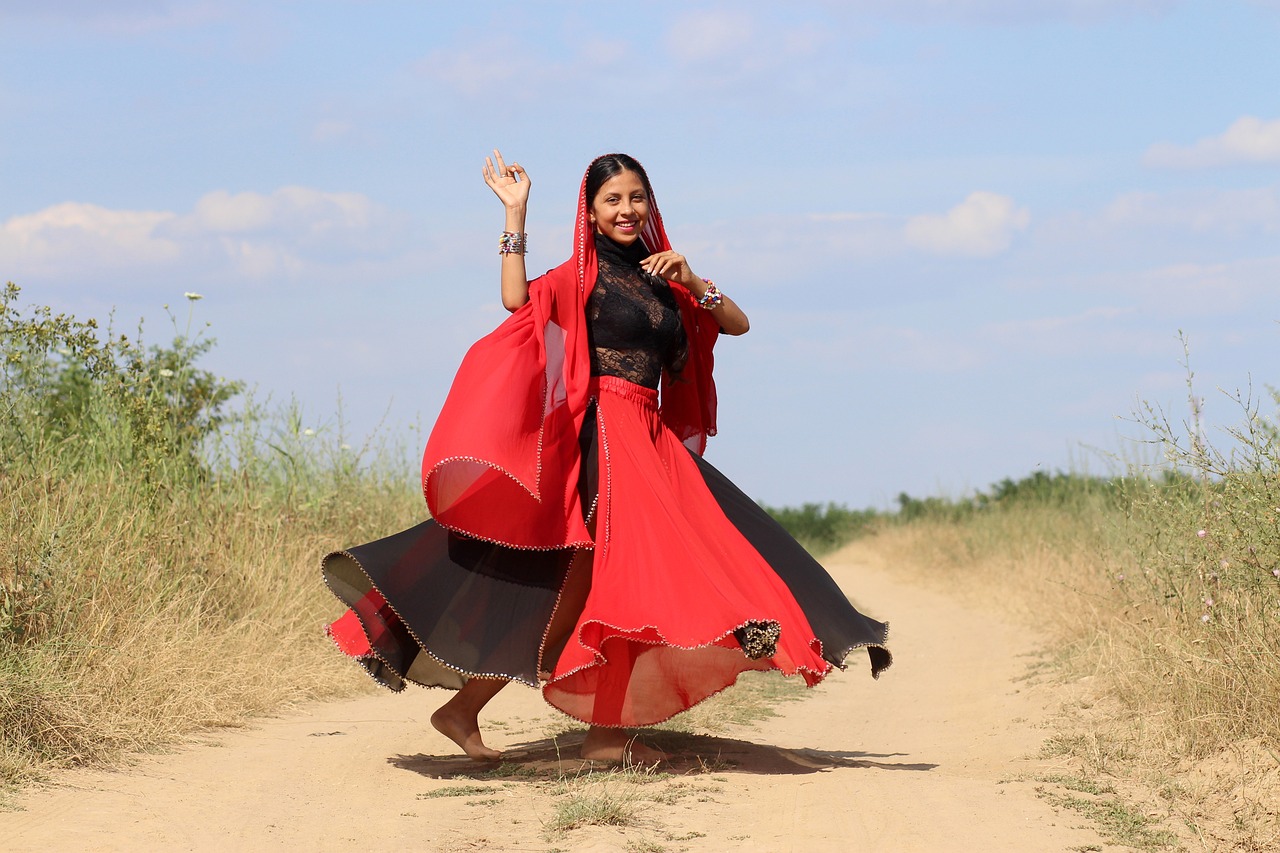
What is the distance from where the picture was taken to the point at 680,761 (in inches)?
221

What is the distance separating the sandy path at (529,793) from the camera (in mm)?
4426

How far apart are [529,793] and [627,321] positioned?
1.89m

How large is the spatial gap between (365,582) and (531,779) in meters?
1.04

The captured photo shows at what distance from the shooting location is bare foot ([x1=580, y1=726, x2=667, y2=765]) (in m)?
5.45

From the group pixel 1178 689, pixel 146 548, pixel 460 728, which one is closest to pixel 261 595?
pixel 146 548

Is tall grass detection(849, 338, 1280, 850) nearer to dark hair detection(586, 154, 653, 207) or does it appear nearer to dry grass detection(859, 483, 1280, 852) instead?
dry grass detection(859, 483, 1280, 852)

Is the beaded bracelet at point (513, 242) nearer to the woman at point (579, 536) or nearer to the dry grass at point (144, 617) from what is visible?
the woman at point (579, 536)

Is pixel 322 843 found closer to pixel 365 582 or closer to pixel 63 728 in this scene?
pixel 365 582

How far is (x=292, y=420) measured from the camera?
458 inches

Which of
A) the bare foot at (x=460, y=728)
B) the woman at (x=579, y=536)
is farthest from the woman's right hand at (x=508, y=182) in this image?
the bare foot at (x=460, y=728)

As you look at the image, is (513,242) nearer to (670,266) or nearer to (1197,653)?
(670,266)

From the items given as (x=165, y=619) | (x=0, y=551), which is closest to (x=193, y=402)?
(x=165, y=619)

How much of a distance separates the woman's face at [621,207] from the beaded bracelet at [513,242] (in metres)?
0.38

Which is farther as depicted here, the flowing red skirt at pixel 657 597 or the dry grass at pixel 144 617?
the dry grass at pixel 144 617
